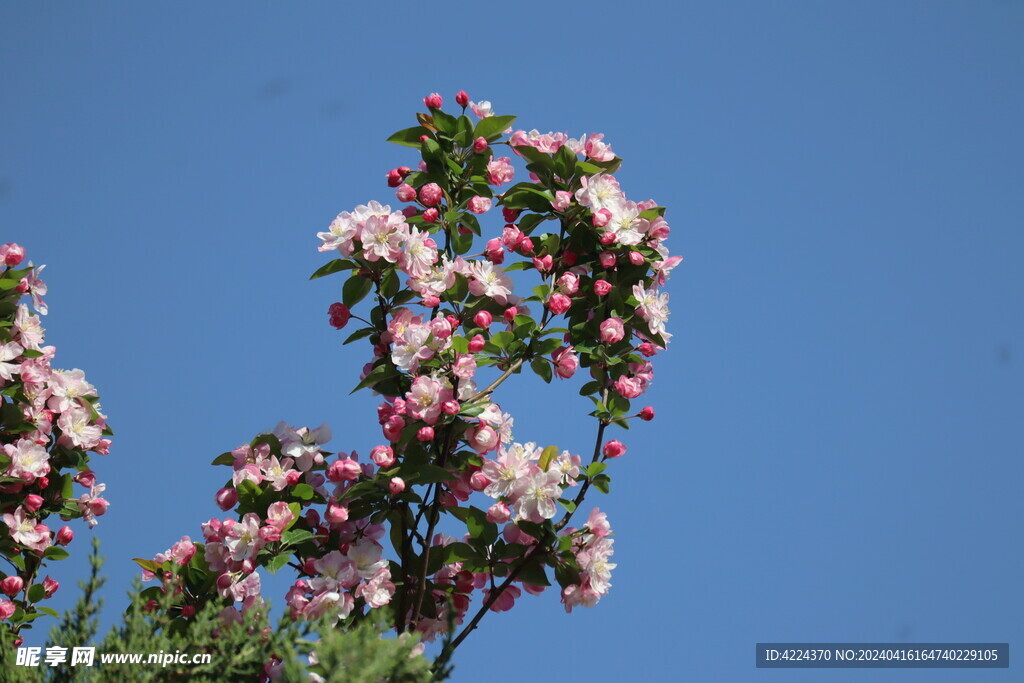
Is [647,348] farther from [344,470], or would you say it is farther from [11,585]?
[11,585]

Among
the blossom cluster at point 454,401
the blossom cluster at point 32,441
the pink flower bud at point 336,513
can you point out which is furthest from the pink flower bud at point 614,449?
the blossom cluster at point 32,441

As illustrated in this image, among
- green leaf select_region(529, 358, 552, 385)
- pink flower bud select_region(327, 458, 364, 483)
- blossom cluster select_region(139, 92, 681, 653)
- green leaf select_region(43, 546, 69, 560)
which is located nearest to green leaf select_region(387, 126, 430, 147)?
blossom cluster select_region(139, 92, 681, 653)

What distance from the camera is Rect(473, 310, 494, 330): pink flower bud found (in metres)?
2.87

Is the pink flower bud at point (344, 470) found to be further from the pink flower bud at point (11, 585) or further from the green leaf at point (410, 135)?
the pink flower bud at point (11, 585)

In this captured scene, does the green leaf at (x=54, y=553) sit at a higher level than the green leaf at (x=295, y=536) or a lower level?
higher

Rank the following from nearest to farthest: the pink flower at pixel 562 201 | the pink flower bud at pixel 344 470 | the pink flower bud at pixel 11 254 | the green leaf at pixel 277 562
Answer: the green leaf at pixel 277 562, the pink flower bud at pixel 344 470, the pink flower at pixel 562 201, the pink flower bud at pixel 11 254

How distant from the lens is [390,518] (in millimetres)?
2814

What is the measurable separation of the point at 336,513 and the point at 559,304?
2.82 feet

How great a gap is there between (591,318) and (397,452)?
29.4 inches

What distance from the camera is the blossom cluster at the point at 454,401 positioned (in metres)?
2.69

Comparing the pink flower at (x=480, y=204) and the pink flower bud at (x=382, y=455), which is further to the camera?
the pink flower at (x=480, y=204)

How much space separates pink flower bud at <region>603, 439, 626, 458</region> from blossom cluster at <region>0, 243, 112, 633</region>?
66.6 inches

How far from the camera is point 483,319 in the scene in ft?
9.41

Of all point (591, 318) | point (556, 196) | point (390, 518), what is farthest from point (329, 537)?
point (556, 196)
